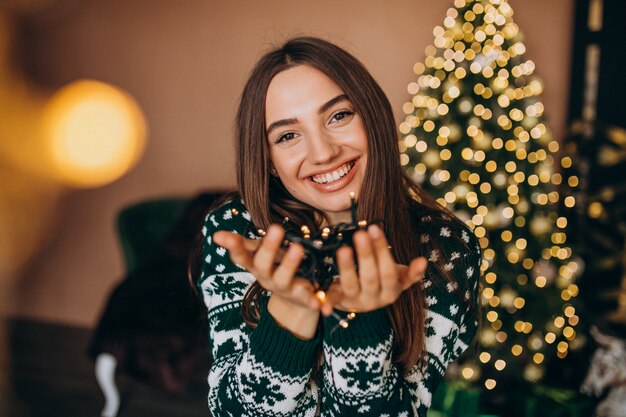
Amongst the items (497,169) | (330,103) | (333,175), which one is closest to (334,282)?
(333,175)

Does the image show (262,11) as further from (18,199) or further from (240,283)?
(240,283)

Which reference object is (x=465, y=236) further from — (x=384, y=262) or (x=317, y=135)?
(x=384, y=262)

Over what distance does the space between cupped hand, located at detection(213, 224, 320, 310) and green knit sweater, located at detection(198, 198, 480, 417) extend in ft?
0.47

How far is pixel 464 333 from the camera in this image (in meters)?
1.20

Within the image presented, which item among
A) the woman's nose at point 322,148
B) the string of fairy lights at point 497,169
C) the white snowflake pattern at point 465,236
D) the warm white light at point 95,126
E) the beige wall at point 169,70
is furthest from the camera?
the warm white light at point 95,126

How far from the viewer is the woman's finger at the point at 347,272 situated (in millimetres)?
675

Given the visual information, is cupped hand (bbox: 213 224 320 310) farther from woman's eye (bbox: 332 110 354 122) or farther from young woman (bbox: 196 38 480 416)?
woman's eye (bbox: 332 110 354 122)

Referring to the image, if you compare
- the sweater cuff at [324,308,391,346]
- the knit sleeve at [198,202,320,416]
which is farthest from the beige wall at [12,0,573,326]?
the sweater cuff at [324,308,391,346]

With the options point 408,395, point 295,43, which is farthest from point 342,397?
point 295,43

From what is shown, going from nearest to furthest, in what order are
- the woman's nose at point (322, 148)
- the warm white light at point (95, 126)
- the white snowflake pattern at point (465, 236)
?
the woman's nose at point (322, 148) < the white snowflake pattern at point (465, 236) < the warm white light at point (95, 126)

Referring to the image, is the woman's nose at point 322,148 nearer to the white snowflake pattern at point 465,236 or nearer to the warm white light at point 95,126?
the white snowflake pattern at point 465,236

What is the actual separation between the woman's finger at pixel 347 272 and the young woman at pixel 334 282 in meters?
0.07

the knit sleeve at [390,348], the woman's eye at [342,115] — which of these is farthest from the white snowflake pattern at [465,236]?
the woman's eye at [342,115]

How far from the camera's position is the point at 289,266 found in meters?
0.68
